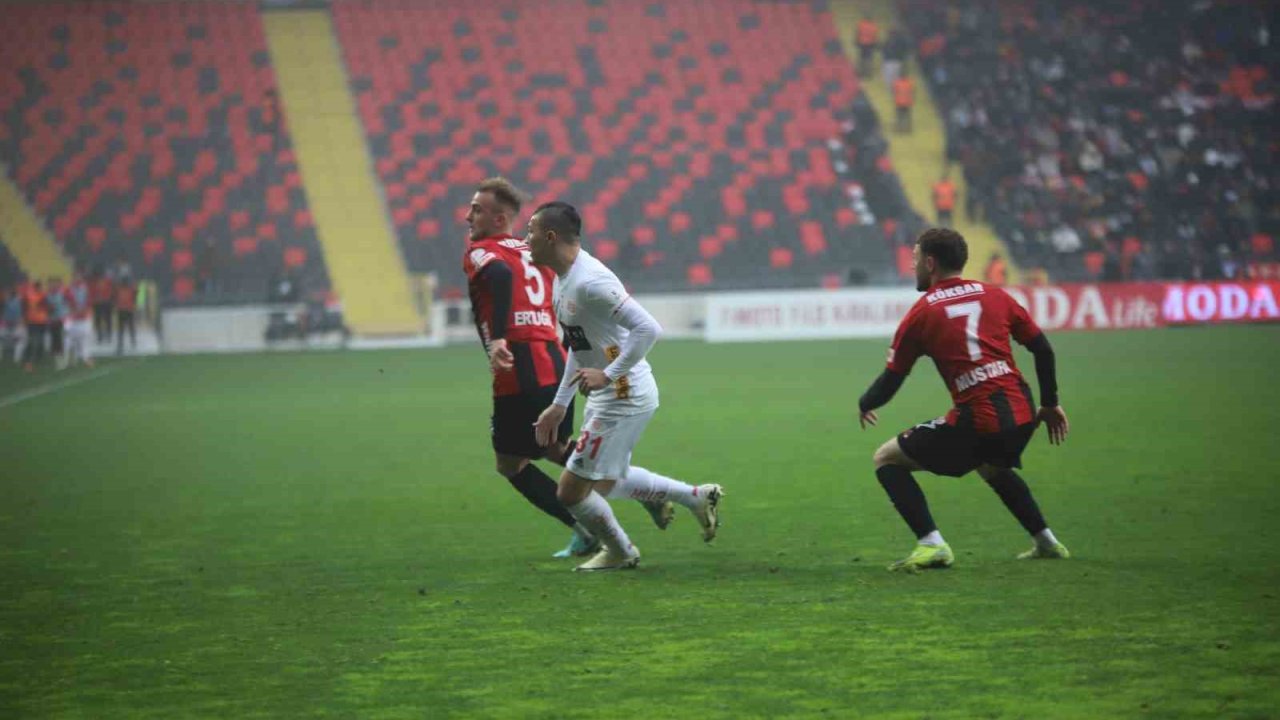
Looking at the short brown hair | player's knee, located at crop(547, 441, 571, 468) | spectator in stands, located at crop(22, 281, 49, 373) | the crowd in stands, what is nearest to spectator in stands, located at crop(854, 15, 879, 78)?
the crowd in stands

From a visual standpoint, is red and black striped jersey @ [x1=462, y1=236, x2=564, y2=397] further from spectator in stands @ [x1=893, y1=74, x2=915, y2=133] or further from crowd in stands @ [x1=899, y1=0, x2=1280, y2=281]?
spectator in stands @ [x1=893, y1=74, x2=915, y2=133]

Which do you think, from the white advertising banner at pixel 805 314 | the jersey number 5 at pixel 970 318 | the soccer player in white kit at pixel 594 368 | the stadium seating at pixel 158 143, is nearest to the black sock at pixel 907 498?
the jersey number 5 at pixel 970 318

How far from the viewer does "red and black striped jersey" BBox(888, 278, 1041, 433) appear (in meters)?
7.52

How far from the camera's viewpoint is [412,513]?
10.5 meters

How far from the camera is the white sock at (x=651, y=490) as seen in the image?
26.6 ft

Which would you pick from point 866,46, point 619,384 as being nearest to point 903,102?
point 866,46

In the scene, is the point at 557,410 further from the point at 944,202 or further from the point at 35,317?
the point at 944,202

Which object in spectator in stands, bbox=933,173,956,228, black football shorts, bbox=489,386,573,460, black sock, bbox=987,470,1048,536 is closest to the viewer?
black sock, bbox=987,470,1048,536

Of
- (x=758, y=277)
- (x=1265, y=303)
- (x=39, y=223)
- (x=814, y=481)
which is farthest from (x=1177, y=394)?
(x=39, y=223)

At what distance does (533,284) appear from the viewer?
833cm

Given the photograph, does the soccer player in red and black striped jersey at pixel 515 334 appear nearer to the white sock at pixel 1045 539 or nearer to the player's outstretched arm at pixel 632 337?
the player's outstretched arm at pixel 632 337

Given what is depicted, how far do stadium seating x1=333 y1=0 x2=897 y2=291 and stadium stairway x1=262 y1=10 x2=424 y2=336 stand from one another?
22.4 inches

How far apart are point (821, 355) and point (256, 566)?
19.5m

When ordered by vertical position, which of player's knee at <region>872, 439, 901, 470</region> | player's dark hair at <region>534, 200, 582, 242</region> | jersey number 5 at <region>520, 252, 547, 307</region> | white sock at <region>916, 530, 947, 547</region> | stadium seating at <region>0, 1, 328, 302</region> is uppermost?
stadium seating at <region>0, 1, 328, 302</region>
